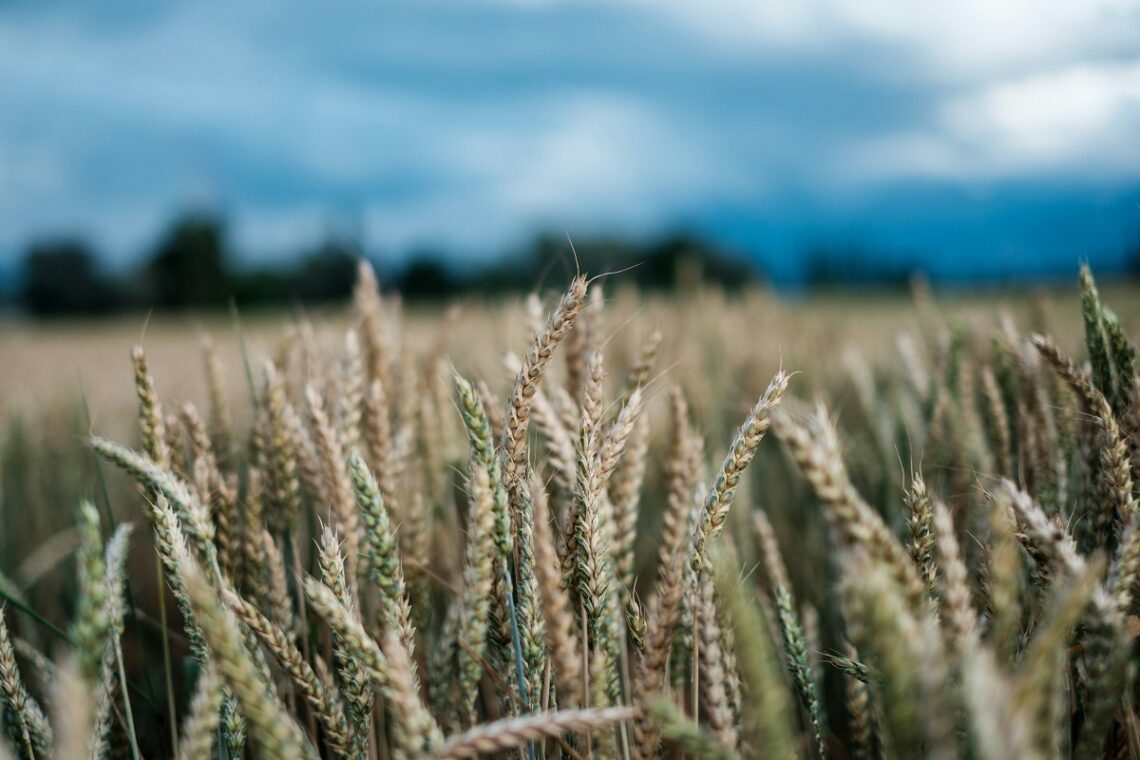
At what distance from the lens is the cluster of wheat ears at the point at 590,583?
66 cm

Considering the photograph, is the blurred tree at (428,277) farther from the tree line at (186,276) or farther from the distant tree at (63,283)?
the distant tree at (63,283)

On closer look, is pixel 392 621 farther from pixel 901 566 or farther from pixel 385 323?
pixel 385 323

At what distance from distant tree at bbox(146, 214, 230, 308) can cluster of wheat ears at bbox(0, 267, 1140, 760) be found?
39020mm

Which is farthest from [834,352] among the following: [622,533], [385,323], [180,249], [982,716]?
[180,249]

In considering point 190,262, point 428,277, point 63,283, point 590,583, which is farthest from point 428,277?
point 590,583

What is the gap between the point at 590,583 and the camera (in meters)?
0.93

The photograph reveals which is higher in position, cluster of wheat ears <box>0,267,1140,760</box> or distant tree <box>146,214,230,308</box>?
distant tree <box>146,214,230,308</box>

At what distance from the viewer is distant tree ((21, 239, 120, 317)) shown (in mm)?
39906

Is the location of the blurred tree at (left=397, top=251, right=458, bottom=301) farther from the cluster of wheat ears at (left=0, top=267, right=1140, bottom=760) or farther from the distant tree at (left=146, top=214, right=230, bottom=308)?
the cluster of wheat ears at (left=0, top=267, right=1140, bottom=760)

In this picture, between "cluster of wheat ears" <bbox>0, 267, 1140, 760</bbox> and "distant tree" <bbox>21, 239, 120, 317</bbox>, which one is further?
"distant tree" <bbox>21, 239, 120, 317</bbox>

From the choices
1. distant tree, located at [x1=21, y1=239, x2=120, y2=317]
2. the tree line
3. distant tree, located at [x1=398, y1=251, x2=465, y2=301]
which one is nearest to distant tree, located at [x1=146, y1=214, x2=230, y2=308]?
the tree line

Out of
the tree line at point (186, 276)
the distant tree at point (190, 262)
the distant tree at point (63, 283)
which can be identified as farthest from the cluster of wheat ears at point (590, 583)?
the distant tree at point (63, 283)

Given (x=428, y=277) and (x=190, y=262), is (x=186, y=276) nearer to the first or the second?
(x=190, y=262)

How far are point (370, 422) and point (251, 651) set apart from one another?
1.48 feet
